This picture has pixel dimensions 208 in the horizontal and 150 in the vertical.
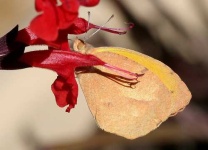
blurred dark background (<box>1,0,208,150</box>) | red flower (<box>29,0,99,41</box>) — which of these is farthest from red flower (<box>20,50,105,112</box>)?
blurred dark background (<box>1,0,208,150</box>)

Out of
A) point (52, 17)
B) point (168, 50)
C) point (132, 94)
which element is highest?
point (52, 17)

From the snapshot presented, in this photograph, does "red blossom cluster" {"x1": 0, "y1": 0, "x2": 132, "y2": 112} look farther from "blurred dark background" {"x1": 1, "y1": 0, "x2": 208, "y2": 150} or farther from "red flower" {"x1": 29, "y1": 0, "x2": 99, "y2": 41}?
"blurred dark background" {"x1": 1, "y1": 0, "x2": 208, "y2": 150}

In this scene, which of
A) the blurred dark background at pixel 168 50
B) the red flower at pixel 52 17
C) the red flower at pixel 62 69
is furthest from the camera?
the blurred dark background at pixel 168 50

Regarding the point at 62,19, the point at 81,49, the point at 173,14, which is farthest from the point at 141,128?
the point at 173,14

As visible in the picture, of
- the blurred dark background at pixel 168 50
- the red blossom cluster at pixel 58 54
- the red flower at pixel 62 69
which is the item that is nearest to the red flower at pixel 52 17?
the red blossom cluster at pixel 58 54

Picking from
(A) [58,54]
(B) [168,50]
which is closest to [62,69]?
(A) [58,54]

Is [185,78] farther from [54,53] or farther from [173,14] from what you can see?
[54,53]

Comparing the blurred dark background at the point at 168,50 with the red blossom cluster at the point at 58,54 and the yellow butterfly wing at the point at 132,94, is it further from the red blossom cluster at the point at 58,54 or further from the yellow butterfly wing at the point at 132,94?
the red blossom cluster at the point at 58,54

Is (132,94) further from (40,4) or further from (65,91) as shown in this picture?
(40,4)
